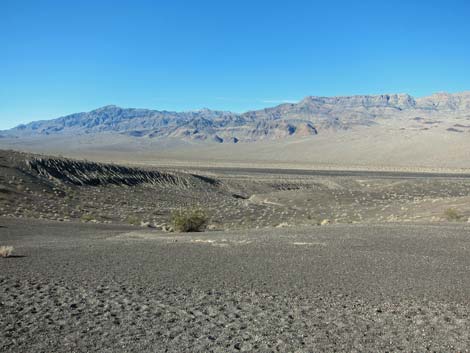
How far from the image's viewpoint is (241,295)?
8344 mm

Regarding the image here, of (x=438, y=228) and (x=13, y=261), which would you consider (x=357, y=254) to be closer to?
(x=438, y=228)

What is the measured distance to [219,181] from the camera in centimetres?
6084

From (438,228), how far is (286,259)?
721cm

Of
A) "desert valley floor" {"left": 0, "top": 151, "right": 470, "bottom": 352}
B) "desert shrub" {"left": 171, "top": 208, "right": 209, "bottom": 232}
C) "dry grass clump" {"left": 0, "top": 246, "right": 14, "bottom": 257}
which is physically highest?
"dry grass clump" {"left": 0, "top": 246, "right": 14, "bottom": 257}

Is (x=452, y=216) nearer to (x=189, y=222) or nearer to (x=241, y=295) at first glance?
(x=189, y=222)

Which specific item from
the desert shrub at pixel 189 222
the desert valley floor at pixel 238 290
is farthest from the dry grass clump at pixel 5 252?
the desert shrub at pixel 189 222

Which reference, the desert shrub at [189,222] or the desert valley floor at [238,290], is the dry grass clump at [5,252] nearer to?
the desert valley floor at [238,290]

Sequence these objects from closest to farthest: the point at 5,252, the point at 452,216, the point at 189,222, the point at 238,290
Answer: the point at 238,290
the point at 5,252
the point at 189,222
the point at 452,216

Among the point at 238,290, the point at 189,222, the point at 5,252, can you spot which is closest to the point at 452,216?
the point at 189,222

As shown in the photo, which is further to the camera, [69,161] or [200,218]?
[69,161]

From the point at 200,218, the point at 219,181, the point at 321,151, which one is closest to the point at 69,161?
the point at 219,181

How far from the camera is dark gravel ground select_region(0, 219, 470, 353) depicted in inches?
243

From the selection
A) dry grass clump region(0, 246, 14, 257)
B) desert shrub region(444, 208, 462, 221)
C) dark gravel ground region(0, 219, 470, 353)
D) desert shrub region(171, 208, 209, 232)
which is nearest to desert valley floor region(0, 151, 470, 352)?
dark gravel ground region(0, 219, 470, 353)

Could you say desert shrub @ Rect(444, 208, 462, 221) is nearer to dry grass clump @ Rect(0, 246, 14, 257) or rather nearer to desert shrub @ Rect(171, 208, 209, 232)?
desert shrub @ Rect(171, 208, 209, 232)
